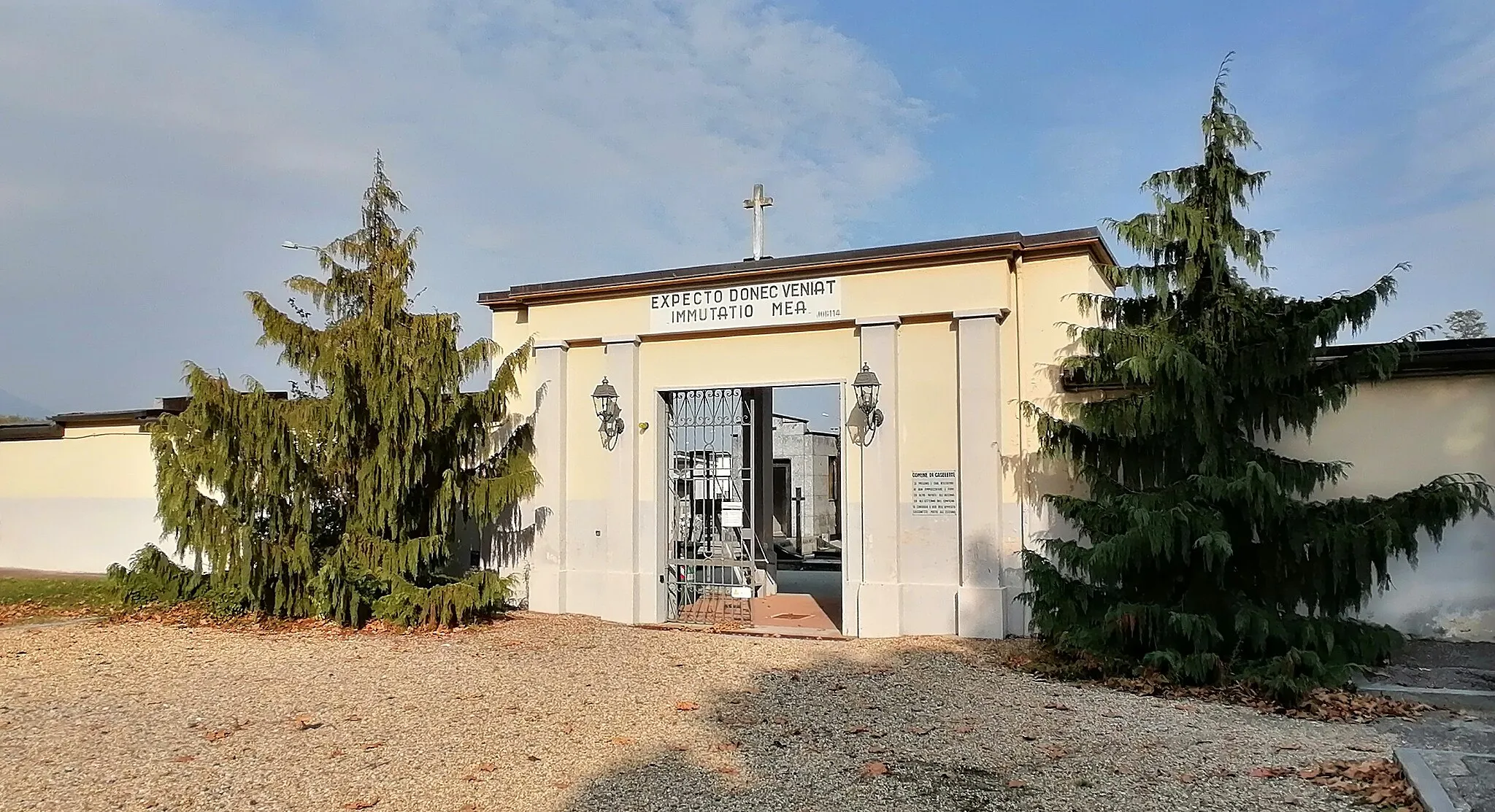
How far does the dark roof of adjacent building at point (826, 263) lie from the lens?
10.1 metres

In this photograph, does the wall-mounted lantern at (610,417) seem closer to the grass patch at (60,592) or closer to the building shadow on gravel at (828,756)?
the building shadow on gravel at (828,756)

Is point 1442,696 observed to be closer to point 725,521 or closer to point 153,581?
point 725,521

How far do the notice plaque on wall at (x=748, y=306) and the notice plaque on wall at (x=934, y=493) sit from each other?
6.92 feet

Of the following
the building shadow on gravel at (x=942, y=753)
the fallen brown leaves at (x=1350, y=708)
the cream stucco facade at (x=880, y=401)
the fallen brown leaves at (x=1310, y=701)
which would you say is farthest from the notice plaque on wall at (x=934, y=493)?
the fallen brown leaves at (x=1350, y=708)

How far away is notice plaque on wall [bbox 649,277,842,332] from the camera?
10898 millimetres

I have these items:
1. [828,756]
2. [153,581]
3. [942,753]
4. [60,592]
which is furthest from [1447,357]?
[60,592]

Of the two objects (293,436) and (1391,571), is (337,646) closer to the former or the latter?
(293,436)

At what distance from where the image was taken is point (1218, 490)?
306 inches

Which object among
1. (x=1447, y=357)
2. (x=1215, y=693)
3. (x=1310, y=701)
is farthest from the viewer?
(x=1447, y=357)

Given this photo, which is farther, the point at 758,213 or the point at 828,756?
the point at 758,213

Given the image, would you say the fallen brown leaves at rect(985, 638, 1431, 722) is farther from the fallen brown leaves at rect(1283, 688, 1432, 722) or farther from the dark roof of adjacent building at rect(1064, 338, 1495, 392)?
the dark roof of adjacent building at rect(1064, 338, 1495, 392)

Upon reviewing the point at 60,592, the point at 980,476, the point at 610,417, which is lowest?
the point at 60,592

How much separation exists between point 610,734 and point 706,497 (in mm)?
6018

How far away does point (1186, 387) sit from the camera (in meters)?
8.01
